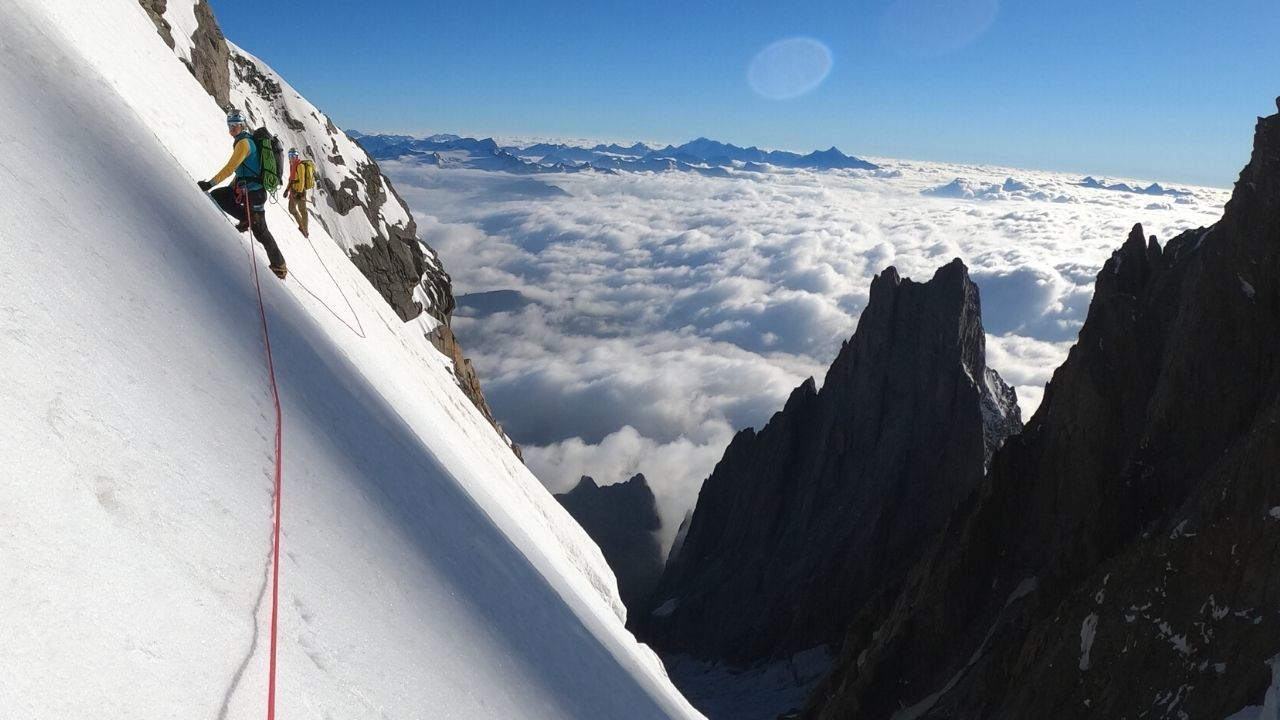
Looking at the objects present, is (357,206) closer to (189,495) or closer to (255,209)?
(255,209)

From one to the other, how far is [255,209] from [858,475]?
3313 inches

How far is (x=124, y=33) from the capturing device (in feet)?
62.2

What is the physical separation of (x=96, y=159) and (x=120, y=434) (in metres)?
5.43

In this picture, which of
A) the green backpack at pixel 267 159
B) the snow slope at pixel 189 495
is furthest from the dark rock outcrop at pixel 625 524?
the snow slope at pixel 189 495

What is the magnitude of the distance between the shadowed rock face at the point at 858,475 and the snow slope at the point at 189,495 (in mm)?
77760

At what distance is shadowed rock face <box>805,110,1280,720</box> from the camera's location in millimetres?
23297

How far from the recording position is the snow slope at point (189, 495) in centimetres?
347

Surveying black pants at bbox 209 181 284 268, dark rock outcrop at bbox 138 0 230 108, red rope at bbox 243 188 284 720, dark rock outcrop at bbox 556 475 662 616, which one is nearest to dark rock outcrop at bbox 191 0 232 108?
dark rock outcrop at bbox 138 0 230 108

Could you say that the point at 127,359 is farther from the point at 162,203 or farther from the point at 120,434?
the point at 162,203

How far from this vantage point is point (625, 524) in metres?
155

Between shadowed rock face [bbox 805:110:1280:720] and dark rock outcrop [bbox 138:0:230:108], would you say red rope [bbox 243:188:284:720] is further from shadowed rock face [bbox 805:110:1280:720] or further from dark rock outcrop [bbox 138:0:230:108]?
dark rock outcrop [bbox 138:0:230:108]

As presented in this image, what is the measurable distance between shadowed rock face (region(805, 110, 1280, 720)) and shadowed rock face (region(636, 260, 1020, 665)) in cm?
3164

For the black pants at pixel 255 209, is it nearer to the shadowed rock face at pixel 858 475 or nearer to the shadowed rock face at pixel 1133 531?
the shadowed rock face at pixel 1133 531

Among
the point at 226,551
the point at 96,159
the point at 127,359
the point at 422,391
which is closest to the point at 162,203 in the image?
the point at 96,159
